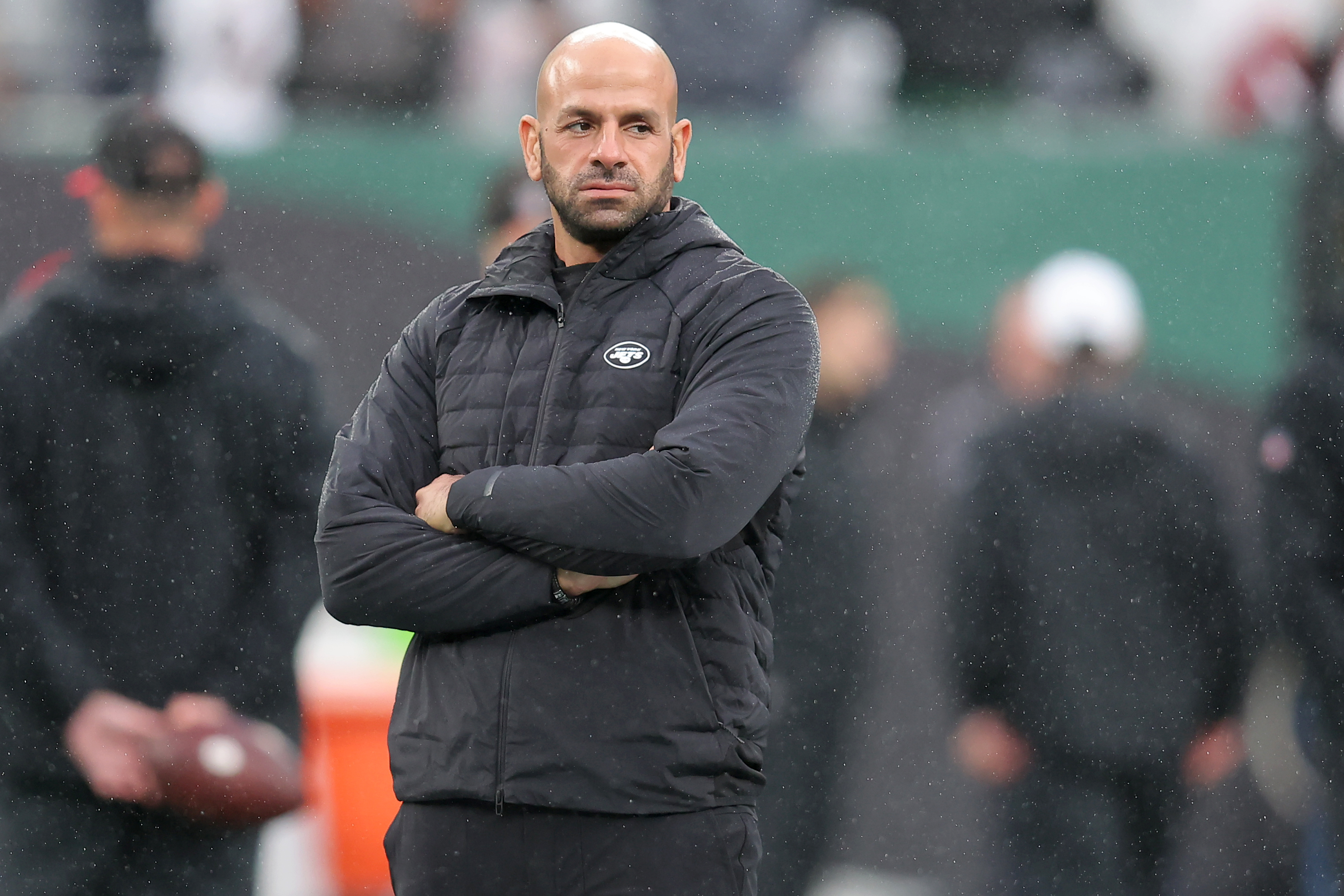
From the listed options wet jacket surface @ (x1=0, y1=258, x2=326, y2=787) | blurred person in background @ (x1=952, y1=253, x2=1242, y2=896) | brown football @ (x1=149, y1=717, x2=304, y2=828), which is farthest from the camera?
blurred person in background @ (x1=952, y1=253, x2=1242, y2=896)

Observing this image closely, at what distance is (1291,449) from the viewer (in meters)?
3.20

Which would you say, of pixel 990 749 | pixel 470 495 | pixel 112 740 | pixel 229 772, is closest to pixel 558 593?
pixel 470 495

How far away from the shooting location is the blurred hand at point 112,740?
292cm

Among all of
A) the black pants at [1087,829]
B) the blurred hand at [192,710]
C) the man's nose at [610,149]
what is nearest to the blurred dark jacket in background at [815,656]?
the black pants at [1087,829]

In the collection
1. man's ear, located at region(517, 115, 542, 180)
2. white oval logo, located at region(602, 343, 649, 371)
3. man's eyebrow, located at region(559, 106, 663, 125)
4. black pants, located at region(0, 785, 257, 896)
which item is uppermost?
man's eyebrow, located at region(559, 106, 663, 125)

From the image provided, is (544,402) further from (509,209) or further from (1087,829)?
(1087,829)

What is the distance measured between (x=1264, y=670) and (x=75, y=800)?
2.36 meters

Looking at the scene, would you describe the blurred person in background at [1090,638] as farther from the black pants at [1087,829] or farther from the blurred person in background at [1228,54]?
the blurred person in background at [1228,54]

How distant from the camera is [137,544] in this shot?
2938 millimetres

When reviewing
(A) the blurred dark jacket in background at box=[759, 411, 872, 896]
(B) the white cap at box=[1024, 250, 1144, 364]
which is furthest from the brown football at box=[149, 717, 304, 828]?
(B) the white cap at box=[1024, 250, 1144, 364]

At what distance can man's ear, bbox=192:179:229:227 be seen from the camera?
2.99 meters

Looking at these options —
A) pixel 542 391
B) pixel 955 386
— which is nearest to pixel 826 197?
pixel 955 386

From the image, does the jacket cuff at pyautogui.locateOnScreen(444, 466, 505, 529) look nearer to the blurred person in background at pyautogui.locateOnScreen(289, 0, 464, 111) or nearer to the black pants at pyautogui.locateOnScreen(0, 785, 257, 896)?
the black pants at pyautogui.locateOnScreen(0, 785, 257, 896)

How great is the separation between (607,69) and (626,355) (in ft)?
1.17
